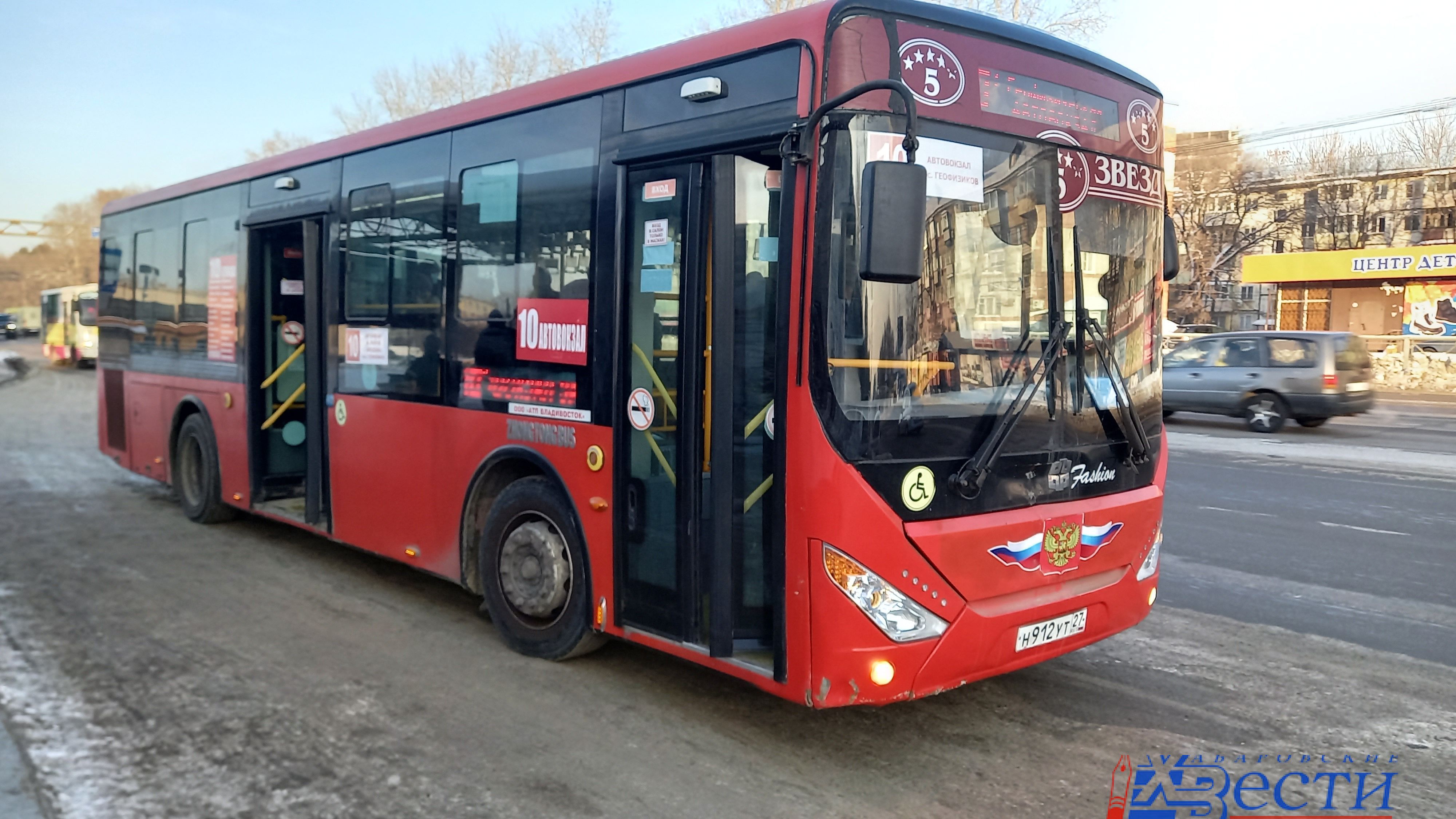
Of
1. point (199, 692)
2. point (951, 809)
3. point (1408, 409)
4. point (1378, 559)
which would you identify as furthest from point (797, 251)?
point (1408, 409)

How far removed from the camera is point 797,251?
13.2 feet

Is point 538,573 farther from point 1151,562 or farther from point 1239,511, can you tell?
point 1239,511

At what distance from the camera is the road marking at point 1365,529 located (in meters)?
9.23

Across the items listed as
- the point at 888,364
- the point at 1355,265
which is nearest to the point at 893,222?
the point at 888,364

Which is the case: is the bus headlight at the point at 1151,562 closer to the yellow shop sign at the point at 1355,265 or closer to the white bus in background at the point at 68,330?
the yellow shop sign at the point at 1355,265

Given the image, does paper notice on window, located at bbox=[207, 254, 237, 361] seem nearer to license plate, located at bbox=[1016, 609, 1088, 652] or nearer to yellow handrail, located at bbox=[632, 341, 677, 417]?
yellow handrail, located at bbox=[632, 341, 677, 417]

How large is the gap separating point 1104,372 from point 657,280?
2.03 m

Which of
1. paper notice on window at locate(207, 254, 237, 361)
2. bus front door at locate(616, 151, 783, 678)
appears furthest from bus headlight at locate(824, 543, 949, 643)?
paper notice on window at locate(207, 254, 237, 361)

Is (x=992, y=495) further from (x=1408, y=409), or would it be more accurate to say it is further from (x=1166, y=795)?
(x=1408, y=409)

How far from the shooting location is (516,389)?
18.4 feet

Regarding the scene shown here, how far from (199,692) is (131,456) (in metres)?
6.77

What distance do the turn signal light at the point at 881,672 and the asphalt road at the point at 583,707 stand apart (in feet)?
1.43

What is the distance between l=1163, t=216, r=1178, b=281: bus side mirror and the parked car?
12161mm

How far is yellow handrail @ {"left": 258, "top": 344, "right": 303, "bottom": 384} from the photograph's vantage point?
8.42 meters
